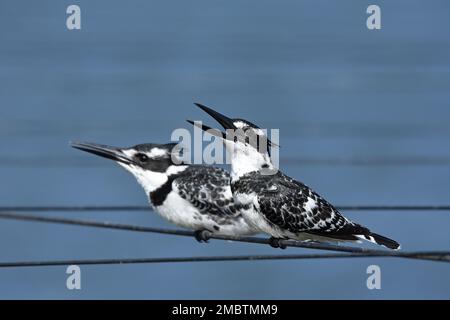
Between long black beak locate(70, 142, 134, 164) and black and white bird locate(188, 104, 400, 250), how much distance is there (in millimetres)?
626

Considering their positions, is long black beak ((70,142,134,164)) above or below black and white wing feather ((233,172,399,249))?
above

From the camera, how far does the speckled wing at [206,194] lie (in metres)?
8.55

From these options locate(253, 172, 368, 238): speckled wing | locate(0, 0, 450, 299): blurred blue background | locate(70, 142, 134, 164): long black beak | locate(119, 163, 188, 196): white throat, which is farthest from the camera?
locate(0, 0, 450, 299): blurred blue background

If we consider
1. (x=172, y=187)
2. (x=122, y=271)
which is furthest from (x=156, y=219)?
(x=172, y=187)

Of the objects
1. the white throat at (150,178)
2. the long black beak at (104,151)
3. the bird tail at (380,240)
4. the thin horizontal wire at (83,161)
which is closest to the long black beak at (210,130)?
the white throat at (150,178)

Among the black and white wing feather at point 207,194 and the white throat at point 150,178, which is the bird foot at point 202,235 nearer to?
the black and white wing feather at point 207,194

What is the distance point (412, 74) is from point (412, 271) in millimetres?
6817

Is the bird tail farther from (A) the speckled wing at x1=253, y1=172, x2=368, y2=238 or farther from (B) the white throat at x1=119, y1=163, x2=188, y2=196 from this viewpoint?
(B) the white throat at x1=119, y1=163, x2=188, y2=196

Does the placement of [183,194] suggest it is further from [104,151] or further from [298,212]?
[298,212]

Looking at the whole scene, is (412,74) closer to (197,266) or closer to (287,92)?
(287,92)

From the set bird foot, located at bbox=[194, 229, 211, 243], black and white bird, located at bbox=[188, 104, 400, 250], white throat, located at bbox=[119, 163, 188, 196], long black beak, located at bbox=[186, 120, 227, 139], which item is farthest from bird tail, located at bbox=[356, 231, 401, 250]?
white throat, located at bbox=[119, 163, 188, 196]

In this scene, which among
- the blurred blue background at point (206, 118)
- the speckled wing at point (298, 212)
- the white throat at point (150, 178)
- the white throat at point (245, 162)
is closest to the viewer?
the speckled wing at point (298, 212)

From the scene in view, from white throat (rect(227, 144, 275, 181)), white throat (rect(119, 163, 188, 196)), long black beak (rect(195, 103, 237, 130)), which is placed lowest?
white throat (rect(119, 163, 188, 196))

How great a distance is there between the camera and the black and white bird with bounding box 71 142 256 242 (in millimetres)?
8570
